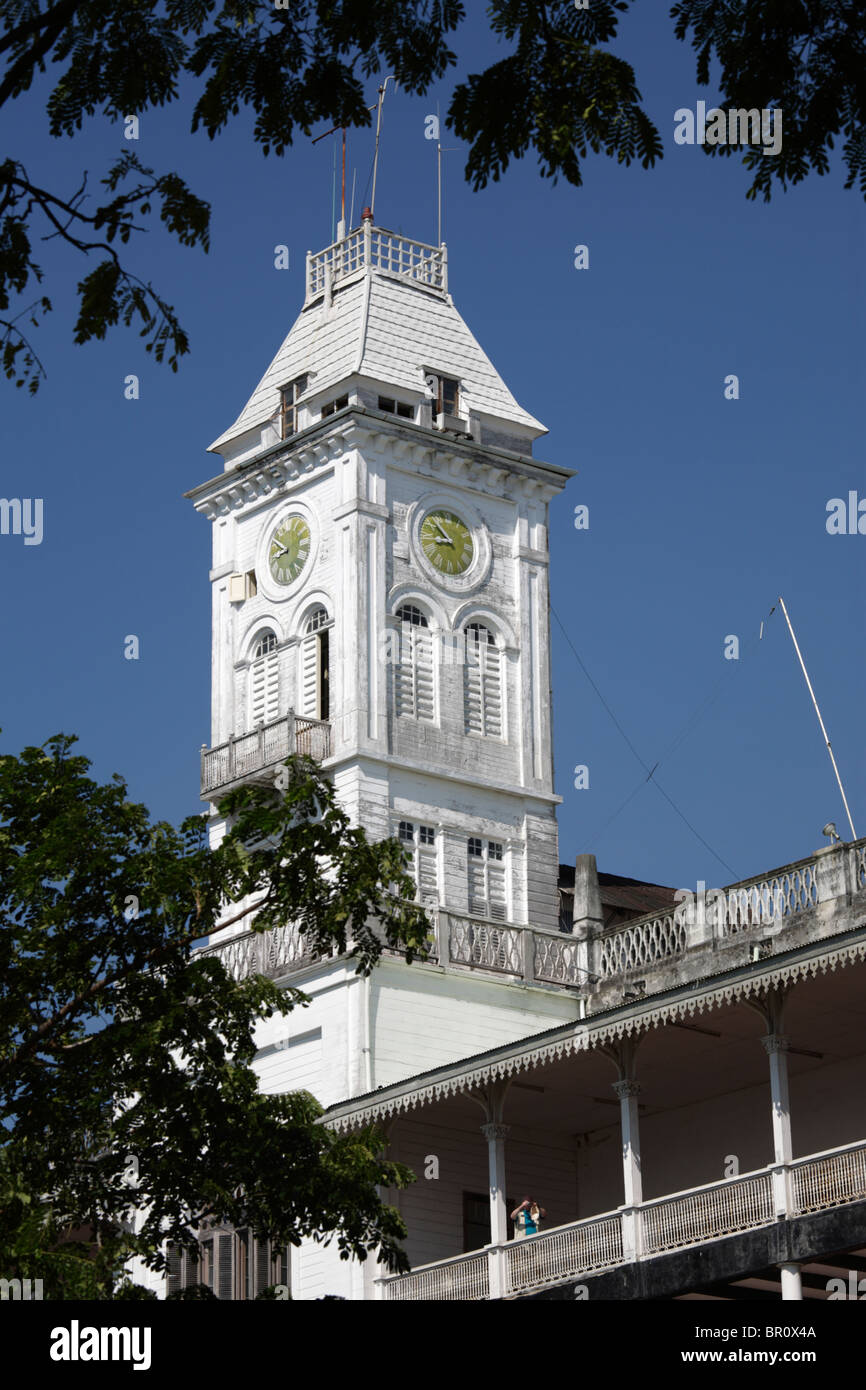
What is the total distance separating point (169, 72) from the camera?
10.3m

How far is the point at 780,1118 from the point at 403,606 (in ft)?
62.7

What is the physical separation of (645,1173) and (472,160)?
946 inches

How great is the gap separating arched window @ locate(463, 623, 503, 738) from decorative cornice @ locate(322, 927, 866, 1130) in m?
12.7

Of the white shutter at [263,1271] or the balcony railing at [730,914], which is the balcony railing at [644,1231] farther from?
the balcony railing at [730,914]

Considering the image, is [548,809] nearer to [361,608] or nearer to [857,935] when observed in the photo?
[361,608]

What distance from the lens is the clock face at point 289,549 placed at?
44.1 meters

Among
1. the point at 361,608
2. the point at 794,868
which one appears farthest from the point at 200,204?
the point at 361,608

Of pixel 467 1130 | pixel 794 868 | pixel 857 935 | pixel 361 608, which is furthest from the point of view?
pixel 361 608

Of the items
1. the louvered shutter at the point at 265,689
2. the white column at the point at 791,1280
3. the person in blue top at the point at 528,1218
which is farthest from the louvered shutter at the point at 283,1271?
the white column at the point at 791,1280

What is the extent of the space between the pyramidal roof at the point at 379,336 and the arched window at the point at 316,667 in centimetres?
468

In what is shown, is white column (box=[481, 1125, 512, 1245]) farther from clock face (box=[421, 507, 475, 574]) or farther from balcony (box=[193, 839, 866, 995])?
clock face (box=[421, 507, 475, 574])

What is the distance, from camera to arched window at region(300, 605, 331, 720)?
42688 mm

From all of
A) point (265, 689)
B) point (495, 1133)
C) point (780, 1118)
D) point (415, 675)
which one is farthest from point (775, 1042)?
point (265, 689)
